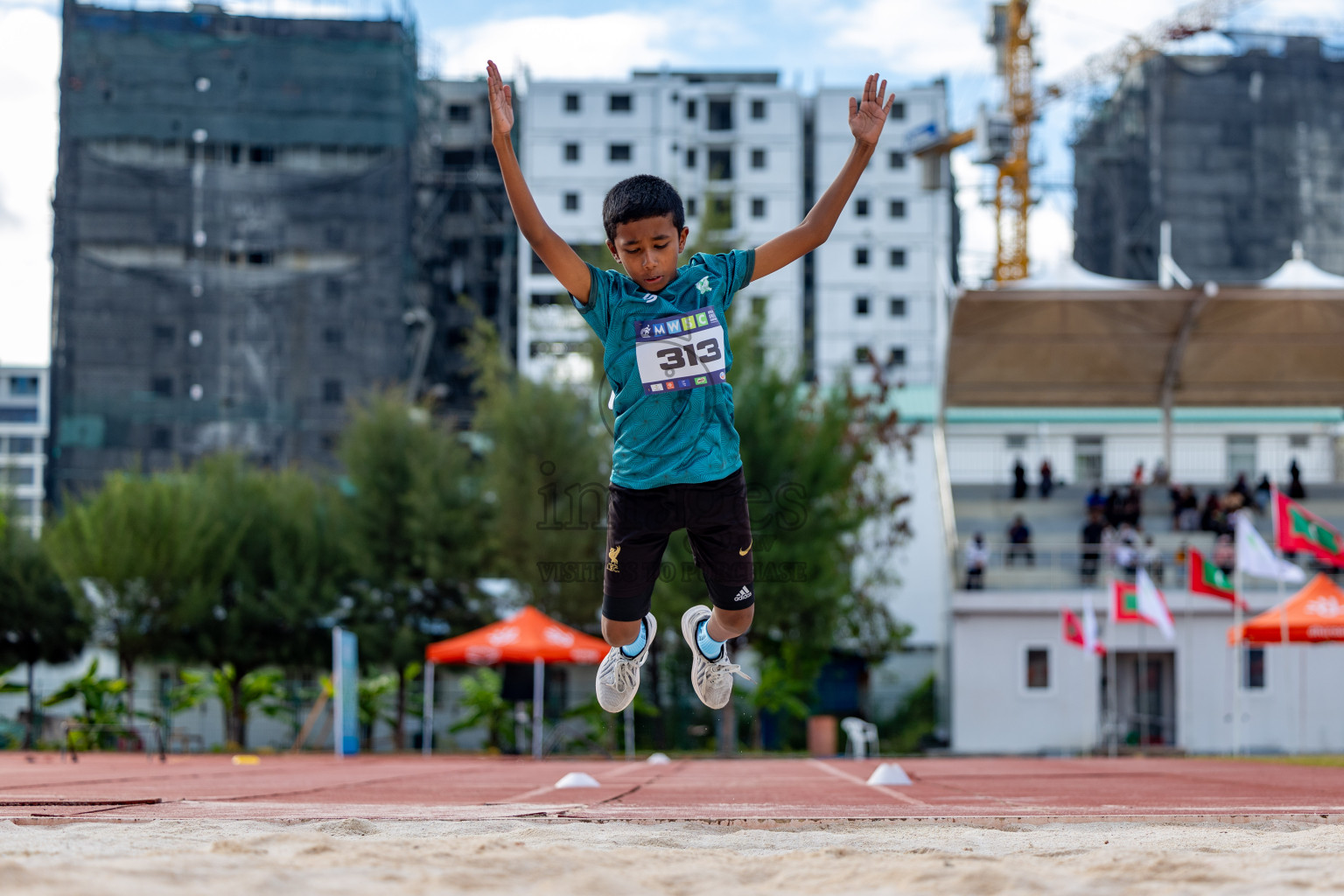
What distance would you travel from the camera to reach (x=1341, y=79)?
2655 inches

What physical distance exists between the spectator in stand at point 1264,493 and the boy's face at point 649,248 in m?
28.6

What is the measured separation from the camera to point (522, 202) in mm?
5062

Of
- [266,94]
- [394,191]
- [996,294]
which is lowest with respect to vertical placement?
[996,294]

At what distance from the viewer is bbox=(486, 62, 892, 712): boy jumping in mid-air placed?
5.11 m

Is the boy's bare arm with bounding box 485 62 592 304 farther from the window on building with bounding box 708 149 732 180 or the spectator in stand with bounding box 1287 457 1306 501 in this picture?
the window on building with bounding box 708 149 732 180

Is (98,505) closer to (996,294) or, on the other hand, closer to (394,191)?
(996,294)

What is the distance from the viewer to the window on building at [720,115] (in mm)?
76562

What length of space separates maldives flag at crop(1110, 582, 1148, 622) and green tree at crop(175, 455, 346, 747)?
606 inches

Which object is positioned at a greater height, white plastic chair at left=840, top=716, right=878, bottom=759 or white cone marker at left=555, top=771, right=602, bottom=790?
white cone marker at left=555, top=771, right=602, bottom=790

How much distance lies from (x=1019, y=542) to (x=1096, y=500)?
222 centimetres

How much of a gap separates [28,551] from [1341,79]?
62.0 m

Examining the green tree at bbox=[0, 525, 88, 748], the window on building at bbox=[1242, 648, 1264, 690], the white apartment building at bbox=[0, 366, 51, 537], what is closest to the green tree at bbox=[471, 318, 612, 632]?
the green tree at bbox=[0, 525, 88, 748]

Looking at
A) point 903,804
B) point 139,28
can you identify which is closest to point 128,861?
point 903,804

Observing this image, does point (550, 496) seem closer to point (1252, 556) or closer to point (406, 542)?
point (406, 542)
